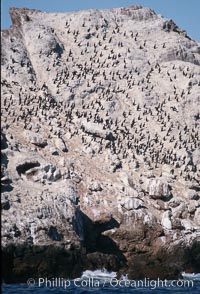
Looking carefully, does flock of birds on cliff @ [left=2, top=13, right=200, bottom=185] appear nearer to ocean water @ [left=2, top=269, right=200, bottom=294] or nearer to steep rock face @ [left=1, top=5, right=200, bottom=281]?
steep rock face @ [left=1, top=5, right=200, bottom=281]

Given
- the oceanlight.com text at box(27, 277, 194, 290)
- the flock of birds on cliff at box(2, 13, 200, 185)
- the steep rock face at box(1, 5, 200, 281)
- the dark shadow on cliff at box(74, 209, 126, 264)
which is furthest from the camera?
the flock of birds on cliff at box(2, 13, 200, 185)

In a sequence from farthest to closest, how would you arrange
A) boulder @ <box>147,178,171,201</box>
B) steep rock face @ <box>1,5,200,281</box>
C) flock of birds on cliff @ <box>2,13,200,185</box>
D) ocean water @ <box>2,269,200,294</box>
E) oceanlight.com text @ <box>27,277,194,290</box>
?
flock of birds on cliff @ <box>2,13,200,185</box> < boulder @ <box>147,178,171,201</box> < steep rock face @ <box>1,5,200,281</box> < oceanlight.com text @ <box>27,277,194,290</box> < ocean water @ <box>2,269,200,294</box>

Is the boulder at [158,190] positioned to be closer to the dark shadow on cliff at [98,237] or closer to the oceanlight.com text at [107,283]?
the dark shadow on cliff at [98,237]

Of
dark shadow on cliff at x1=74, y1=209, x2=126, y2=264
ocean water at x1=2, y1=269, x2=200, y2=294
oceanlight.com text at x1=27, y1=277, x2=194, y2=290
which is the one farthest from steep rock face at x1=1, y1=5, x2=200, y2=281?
ocean water at x1=2, y1=269, x2=200, y2=294

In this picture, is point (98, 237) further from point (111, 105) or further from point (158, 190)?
point (111, 105)

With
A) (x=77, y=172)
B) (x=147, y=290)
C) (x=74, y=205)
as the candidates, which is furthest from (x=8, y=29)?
(x=147, y=290)

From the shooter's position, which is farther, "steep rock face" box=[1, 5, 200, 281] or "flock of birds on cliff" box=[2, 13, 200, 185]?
"flock of birds on cliff" box=[2, 13, 200, 185]

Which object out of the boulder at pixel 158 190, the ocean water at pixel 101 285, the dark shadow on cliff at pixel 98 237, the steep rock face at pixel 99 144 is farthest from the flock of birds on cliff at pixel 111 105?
the ocean water at pixel 101 285
